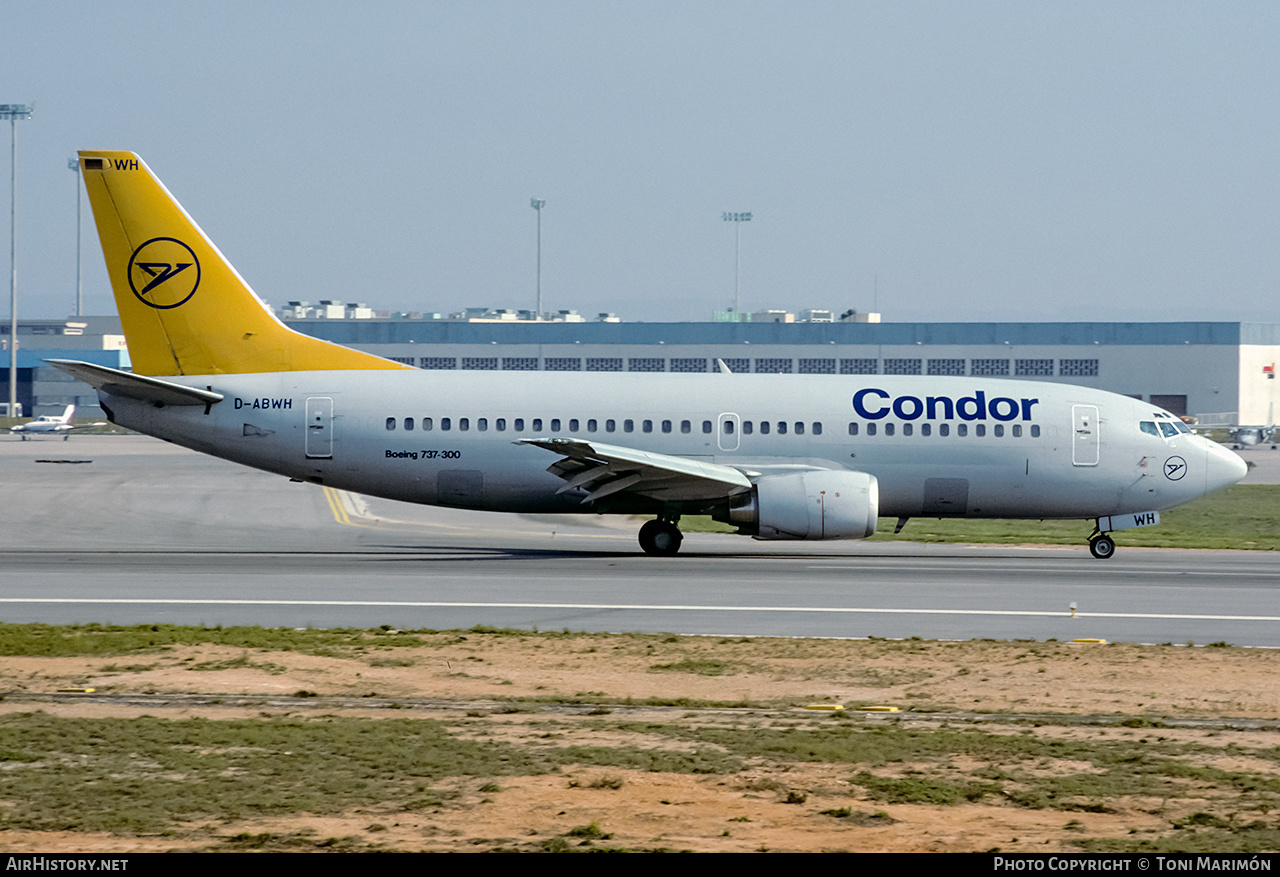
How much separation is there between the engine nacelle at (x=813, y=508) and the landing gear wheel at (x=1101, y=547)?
6.30m

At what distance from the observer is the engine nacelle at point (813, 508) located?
29.7m

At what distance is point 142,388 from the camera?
3017cm

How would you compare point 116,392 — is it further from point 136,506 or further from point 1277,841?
point 1277,841

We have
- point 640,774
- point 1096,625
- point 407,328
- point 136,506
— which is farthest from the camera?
point 407,328

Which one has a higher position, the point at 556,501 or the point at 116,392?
the point at 116,392

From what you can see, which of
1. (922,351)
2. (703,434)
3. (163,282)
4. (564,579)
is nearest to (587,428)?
(703,434)

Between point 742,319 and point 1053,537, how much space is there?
94105 millimetres

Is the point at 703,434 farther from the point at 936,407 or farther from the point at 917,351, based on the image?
the point at 917,351

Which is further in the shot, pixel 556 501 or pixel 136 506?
pixel 136 506

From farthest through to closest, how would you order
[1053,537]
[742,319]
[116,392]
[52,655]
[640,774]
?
1. [742,319]
2. [1053,537]
3. [116,392]
4. [52,655]
5. [640,774]

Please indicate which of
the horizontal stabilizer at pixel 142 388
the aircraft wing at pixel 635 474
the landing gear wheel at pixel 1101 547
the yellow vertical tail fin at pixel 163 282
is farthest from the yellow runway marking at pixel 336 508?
the landing gear wheel at pixel 1101 547

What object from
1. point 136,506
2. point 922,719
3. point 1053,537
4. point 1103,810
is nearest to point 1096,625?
point 922,719

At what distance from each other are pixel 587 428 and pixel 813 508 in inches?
228

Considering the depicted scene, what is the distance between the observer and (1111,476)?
32.4 m
